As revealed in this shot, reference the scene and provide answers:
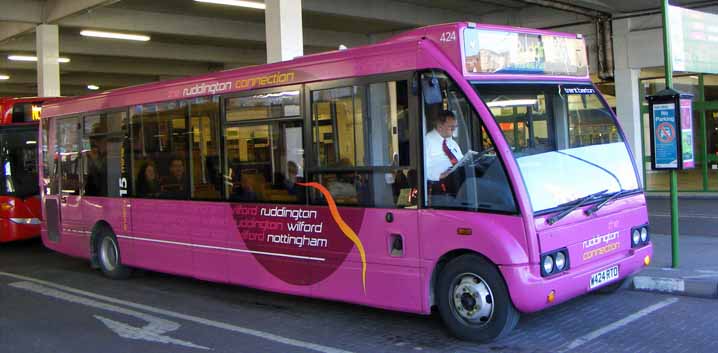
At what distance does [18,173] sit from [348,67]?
31.9 feet

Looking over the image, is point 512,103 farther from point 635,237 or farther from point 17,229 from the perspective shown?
point 17,229

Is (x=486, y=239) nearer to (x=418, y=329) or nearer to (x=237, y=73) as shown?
(x=418, y=329)

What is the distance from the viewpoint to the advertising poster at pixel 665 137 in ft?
27.4

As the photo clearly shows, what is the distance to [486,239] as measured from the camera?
19.1 ft

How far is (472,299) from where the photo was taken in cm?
606

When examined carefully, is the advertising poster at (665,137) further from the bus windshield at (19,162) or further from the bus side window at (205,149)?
the bus windshield at (19,162)

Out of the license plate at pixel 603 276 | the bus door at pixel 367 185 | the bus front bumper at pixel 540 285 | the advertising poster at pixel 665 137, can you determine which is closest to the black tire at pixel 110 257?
the bus door at pixel 367 185

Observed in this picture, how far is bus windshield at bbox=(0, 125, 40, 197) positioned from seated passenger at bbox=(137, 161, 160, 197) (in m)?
5.39

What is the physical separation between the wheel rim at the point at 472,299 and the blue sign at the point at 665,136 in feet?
12.5

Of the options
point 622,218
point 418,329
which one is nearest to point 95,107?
point 418,329

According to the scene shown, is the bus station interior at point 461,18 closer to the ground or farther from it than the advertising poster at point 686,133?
farther from it

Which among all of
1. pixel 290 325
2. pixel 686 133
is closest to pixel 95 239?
pixel 290 325

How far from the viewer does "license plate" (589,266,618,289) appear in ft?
20.5

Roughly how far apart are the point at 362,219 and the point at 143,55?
69.8 ft
